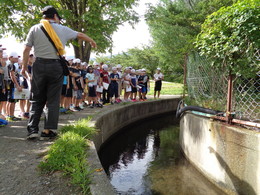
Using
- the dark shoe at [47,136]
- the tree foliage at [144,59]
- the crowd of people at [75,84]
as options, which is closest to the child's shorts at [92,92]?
the crowd of people at [75,84]

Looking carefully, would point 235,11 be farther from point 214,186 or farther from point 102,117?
point 102,117

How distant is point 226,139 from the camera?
3.86m

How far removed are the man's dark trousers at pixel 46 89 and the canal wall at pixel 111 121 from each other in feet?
2.65

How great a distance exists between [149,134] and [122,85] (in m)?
2.99

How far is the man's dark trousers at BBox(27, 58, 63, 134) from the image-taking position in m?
3.51

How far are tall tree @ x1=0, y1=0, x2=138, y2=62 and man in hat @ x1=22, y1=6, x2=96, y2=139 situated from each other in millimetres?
5936

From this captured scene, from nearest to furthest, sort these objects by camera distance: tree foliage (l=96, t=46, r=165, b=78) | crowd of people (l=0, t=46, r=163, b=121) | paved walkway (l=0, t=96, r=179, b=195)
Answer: paved walkway (l=0, t=96, r=179, b=195)
crowd of people (l=0, t=46, r=163, b=121)
tree foliage (l=96, t=46, r=165, b=78)

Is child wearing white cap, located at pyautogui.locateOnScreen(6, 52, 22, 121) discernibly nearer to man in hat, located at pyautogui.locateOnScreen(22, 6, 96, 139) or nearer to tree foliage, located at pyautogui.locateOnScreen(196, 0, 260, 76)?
man in hat, located at pyautogui.locateOnScreen(22, 6, 96, 139)

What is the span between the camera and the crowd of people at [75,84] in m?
5.26

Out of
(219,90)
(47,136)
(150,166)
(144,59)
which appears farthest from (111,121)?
(144,59)

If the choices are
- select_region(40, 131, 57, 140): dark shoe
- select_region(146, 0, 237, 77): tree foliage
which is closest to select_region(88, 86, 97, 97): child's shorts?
select_region(40, 131, 57, 140): dark shoe

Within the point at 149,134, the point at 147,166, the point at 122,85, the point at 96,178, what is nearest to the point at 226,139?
the point at 147,166

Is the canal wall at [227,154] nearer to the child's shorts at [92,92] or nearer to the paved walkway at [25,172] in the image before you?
the paved walkway at [25,172]

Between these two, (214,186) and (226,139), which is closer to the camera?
(226,139)
